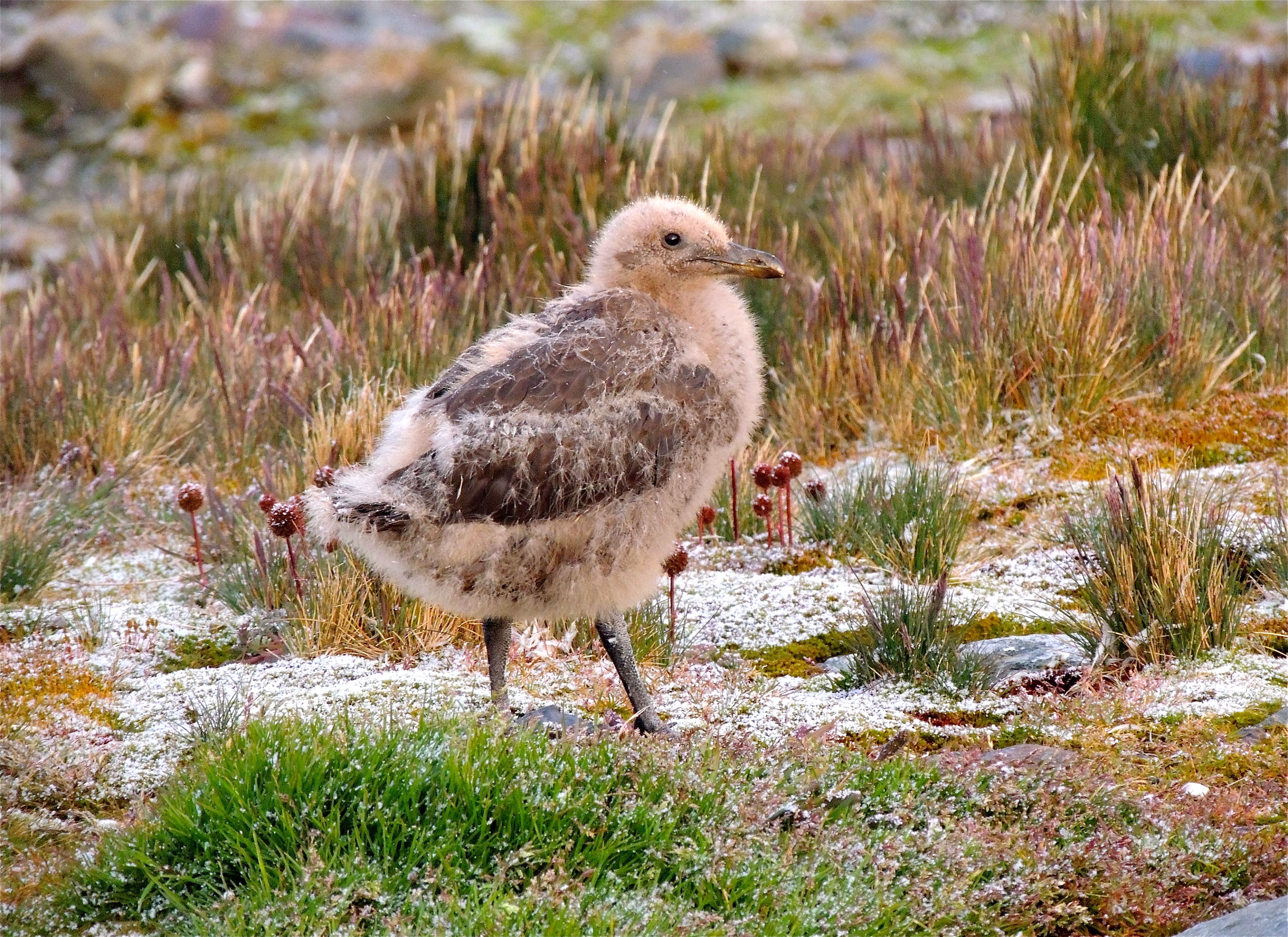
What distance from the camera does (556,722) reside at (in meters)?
4.17

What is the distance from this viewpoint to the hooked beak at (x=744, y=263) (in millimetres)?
4750

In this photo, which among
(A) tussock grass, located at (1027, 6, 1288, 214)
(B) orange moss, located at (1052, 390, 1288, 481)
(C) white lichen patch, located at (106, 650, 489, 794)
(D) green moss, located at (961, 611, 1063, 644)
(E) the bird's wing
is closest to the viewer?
(E) the bird's wing

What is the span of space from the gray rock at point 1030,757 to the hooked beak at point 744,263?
5.60 ft

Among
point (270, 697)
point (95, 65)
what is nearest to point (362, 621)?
point (270, 697)

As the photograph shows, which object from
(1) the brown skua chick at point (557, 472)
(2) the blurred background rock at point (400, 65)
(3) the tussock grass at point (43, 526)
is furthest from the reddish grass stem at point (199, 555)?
(2) the blurred background rock at point (400, 65)

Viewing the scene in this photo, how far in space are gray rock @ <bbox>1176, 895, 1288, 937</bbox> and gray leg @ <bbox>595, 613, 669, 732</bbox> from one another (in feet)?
5.25

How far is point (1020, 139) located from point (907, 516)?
540 cm

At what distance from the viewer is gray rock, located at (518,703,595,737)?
12.9 ft

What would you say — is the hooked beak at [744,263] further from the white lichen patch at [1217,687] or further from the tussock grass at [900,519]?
the white lichen patch at [1217,687]

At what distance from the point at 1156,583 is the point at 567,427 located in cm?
209

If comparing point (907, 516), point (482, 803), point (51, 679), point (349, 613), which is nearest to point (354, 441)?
point (349, 613)

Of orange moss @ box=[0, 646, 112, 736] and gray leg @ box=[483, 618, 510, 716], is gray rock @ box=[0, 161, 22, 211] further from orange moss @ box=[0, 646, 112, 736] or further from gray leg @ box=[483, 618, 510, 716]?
gray leg @ box=[483, 618, 510, 716]

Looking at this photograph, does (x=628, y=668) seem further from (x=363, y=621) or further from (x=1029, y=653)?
(x=1029, y=653)

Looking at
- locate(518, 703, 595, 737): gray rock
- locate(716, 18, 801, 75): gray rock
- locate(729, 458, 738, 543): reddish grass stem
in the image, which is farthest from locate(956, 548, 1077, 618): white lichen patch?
locate(716, 18, 801, 75): gray rock
